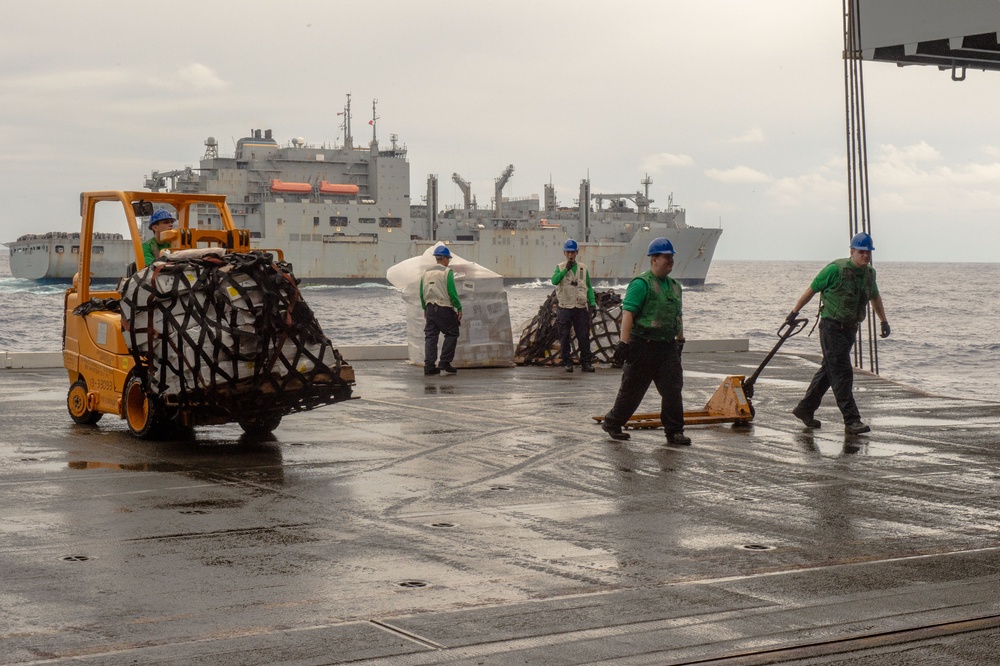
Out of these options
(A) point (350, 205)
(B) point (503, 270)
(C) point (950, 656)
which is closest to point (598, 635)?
(C) point (950, 656)

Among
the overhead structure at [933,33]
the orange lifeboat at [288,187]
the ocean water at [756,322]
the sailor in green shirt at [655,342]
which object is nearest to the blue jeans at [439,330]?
the overhead structure at [933,33]

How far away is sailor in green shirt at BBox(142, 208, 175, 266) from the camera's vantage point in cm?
1089

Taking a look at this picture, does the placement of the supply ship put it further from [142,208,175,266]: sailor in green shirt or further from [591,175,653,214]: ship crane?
[142,208,175,266]: sailor in green shirt

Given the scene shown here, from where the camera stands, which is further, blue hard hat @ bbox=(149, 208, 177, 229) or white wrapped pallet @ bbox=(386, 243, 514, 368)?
white wrapped pallet @ bbox=(386, 243, 514, 368)

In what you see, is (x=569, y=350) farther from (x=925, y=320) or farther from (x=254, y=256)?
(x=925, y=320)

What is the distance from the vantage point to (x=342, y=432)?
10.7 meters

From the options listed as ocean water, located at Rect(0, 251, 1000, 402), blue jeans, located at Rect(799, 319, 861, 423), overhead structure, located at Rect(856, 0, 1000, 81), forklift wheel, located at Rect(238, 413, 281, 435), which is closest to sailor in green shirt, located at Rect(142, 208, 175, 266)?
forklift wheel, located at Rect(238, 413, 281, 435)

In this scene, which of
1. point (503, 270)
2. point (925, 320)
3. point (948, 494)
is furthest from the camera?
point (503, 270)

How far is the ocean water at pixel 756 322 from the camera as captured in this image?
38000 millimetres

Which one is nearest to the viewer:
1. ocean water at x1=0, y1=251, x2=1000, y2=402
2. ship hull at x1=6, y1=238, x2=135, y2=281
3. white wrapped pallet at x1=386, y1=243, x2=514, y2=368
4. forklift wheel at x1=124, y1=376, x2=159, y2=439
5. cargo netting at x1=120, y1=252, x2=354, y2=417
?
cargo netting at x1=120, y1=252, x2=354, y2=417

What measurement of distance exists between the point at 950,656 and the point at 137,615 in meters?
3.05

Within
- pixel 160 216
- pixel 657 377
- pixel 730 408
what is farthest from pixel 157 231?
pixel 730 408

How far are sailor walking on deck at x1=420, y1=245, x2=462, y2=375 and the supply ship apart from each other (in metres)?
67.1

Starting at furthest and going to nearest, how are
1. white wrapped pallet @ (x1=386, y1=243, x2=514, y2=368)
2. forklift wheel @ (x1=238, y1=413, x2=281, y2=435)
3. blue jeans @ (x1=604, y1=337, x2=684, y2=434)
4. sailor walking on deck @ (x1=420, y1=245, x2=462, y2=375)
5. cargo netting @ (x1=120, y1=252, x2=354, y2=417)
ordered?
1. white wrapped pallet @ (x1=386, y1=243, x2=514, y2=368)
2. sailor walking on deck @ (x1=420, y1=245, x2=462, y2=375)
3. forklift wheel @ (x1=238, y1=413, x2=281, y2=435)
4. blue jeans @ (x1=604, y1=337, x2=684, y2=434)
5. cargo netting @ (x1=120, y1=252, x2=354, y2=417)
